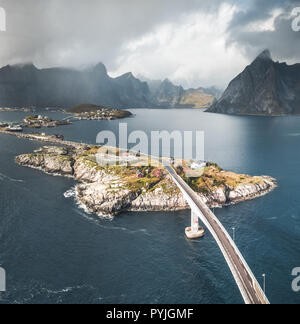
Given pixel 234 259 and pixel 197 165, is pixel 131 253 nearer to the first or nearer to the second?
pixel 234 259

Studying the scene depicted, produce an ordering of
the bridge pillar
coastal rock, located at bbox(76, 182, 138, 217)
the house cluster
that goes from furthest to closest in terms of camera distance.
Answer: the house cluster → coastal rock, located at bbox(76, 182, 138, 217) → the bridge pillar

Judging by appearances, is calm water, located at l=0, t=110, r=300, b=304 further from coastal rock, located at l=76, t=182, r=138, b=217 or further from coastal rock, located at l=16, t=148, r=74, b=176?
coastal rock, located at l=16, t=148, r=74, b=176

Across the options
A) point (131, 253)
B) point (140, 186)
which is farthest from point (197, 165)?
point (131, 253)

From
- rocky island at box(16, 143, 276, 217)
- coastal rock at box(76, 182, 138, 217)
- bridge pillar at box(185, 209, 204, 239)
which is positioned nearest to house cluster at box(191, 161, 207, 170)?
rocky island at box(16, 143, 276, 217)

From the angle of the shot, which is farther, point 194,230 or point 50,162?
point 50,162

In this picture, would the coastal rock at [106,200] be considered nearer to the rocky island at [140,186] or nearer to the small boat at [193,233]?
the rocky island at [140,186]

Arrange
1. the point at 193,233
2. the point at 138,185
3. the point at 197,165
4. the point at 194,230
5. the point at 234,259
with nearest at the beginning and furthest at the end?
the point at 234,259, the point at 193,233, the point at 194,230, the point at 138,185, the point at 197,165

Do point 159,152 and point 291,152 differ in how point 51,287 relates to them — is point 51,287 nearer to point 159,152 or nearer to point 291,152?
point 159,152
